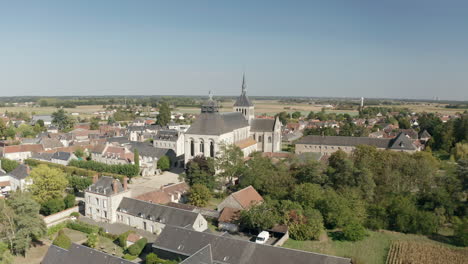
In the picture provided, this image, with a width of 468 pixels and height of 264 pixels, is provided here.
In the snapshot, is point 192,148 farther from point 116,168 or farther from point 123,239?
point 123,239

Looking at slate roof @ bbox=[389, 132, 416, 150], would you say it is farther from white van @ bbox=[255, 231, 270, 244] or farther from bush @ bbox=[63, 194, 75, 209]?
bush @ bbox=[63, 194, 75, 209]

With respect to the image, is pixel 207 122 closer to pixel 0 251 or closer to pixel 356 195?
pixel 356 195

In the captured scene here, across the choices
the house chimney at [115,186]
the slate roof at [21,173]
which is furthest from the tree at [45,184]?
the house chimney at [115,186]

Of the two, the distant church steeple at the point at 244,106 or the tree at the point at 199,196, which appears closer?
the tree at the point at 199,196

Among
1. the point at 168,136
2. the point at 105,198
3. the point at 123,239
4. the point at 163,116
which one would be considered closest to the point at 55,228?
the point at 105,198

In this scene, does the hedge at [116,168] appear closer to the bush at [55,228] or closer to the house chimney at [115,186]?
the house chimney at [115,186]

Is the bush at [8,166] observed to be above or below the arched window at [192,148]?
below

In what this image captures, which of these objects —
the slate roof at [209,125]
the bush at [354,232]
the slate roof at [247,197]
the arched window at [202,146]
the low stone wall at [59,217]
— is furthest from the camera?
the arched window at [202,146]
